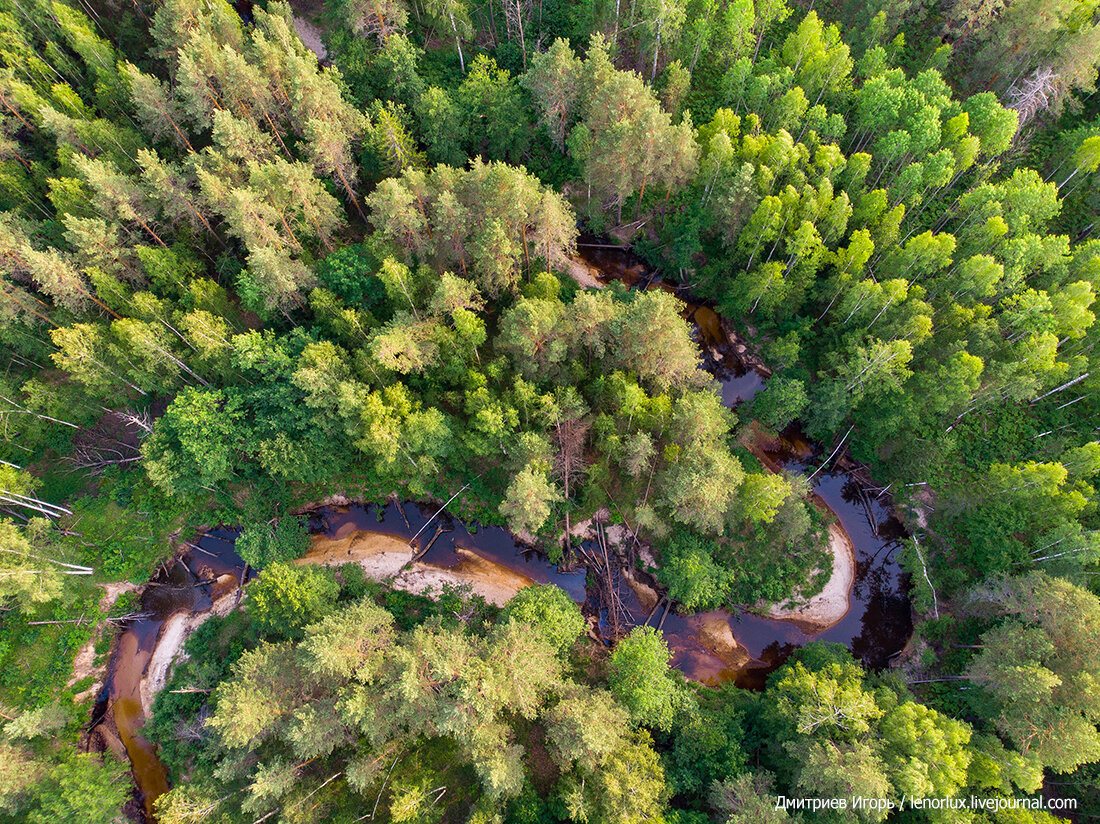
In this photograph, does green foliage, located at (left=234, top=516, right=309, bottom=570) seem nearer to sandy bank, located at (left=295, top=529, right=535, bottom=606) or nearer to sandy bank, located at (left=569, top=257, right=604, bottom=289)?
sandy bank, located at (left=295, top=529, right=535, bottom=606)

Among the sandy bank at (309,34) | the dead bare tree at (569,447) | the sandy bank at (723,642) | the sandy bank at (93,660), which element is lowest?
the sandy bank at (93,660)

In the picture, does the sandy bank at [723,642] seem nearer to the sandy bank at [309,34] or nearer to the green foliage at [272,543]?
the green foliage at [272,543]

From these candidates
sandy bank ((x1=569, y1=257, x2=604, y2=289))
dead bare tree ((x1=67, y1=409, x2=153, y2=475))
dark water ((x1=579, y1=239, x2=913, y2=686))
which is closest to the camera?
dark water ((x1=579, y1=239, x2=913, y2=686))

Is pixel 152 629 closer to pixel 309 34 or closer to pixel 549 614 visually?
pixel 549 614

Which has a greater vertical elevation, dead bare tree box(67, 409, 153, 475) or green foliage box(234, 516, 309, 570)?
dead bare tree box(67, 409, 153, 475)

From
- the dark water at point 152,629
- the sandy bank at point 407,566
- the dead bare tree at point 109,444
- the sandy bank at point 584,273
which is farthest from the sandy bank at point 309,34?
the sandy bank at point 407,566

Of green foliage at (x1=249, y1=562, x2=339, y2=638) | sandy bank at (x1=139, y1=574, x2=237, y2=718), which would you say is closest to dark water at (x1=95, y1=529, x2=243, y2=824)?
sandy bank at (x1=139, y1=574, x2=237, y2=718)
